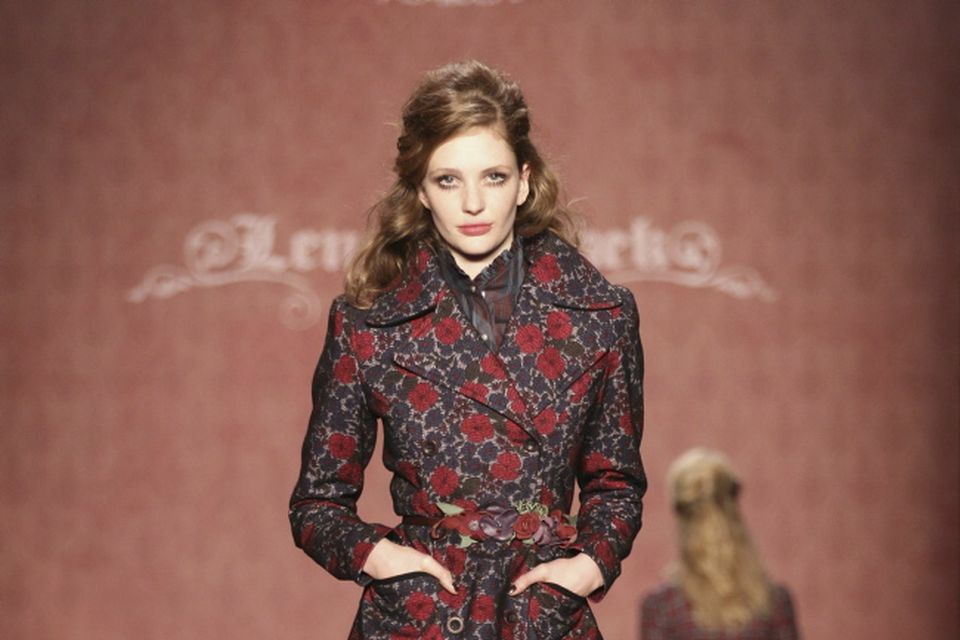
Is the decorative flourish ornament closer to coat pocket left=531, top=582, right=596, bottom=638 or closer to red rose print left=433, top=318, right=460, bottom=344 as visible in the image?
red rose print left=433, top=318, right=460, bottom=344

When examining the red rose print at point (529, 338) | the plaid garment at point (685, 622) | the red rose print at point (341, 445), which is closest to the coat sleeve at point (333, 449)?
the red rose print at point (341, 445)

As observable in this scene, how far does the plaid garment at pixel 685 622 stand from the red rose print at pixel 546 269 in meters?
1.06

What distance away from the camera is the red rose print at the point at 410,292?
1936 millimetres

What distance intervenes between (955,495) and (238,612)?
1.68 m

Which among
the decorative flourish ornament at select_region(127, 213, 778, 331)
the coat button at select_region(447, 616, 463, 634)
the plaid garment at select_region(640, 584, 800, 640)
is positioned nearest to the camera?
the coat button at select_region(447, 616, 463, 634)

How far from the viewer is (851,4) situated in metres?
3.57

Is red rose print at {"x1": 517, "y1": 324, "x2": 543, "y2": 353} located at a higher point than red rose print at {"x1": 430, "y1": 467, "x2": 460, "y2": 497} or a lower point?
higher

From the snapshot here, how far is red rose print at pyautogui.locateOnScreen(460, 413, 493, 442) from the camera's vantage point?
1.85 metres

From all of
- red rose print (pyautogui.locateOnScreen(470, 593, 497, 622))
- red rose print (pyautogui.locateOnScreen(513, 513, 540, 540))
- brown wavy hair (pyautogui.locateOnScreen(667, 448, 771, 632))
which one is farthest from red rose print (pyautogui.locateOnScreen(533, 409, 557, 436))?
brown wavy hair (pyautogui.locateOnScreen(667, 448, 771, 632))

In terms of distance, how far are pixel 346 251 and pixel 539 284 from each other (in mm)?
1612

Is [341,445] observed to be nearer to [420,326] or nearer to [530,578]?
[420,326]

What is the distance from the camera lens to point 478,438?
1.85 meters

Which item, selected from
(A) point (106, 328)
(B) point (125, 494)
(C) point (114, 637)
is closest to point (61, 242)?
(A) point (106, 328)

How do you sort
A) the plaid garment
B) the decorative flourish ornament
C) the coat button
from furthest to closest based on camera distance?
the decorative flourish ornament < the plaid garment < the coat button
